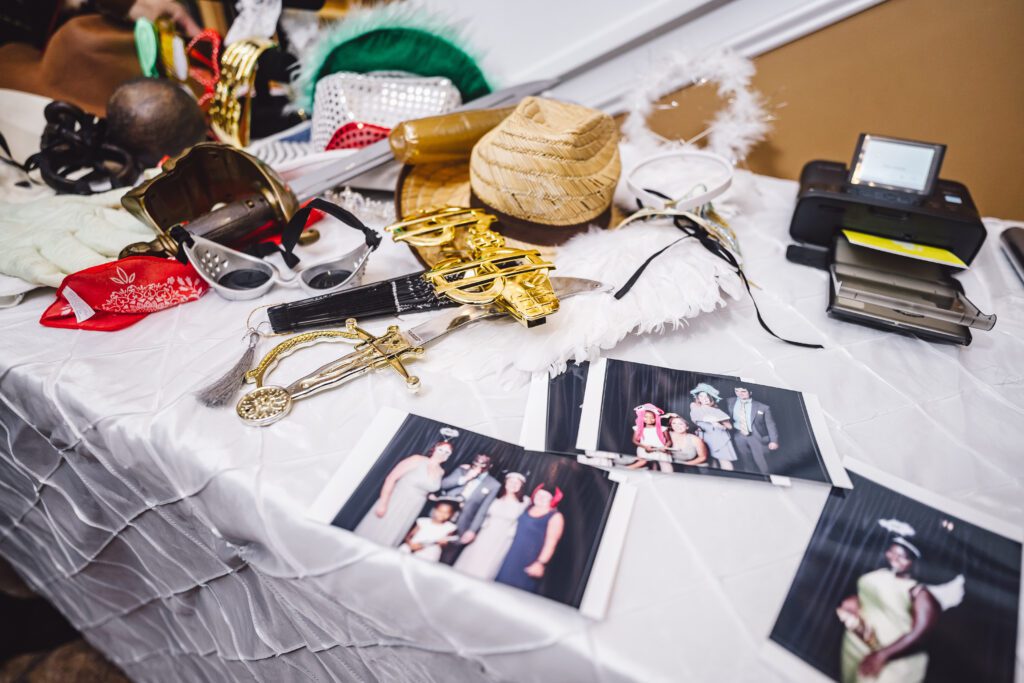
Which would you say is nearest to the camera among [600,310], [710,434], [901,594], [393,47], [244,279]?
[901,594]

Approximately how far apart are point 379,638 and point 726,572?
349mm

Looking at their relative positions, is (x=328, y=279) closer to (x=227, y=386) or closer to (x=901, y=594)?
(x=227, y=386)

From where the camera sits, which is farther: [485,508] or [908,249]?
[908,249]

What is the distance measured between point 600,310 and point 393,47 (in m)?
0.96

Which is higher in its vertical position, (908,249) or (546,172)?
(546,172)

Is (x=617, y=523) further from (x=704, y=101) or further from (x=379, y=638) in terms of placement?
(x=704, y=101)

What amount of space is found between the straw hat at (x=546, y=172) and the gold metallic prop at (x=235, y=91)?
31.9 inches

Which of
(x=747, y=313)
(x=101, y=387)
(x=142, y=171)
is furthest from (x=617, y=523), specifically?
(x=142, y=171)

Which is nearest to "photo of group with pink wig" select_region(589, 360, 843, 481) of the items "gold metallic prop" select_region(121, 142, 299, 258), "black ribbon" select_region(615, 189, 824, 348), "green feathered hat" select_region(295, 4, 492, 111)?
"black ribbon" select_region(615, 189, 824, 348)

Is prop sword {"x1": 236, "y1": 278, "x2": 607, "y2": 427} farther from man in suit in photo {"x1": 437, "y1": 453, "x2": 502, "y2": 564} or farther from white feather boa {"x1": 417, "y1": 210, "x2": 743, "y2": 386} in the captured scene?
man in suit in photo {"x1": 437, "y1": 453, "x2": 502, "y2": 564}

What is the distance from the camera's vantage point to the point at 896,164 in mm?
858

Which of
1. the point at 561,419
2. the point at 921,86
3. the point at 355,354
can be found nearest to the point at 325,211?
the point at 355,354

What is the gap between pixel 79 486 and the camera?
75 centimetres

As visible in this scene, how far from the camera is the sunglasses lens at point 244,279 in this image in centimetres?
80
